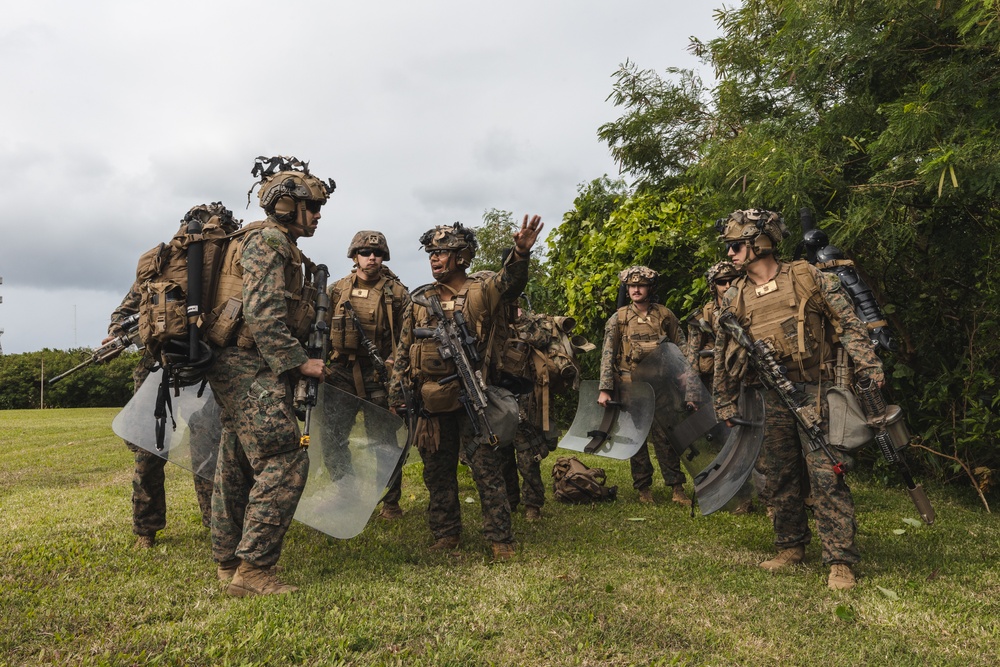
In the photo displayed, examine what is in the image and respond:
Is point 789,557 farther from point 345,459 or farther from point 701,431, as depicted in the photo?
point 345,459

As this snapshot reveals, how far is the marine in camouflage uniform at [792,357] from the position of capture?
4.39 m

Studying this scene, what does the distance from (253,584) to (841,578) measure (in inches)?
132

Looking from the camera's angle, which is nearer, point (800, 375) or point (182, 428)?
point (800, 375)

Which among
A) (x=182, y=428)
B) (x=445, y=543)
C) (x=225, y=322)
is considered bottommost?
(x=445, y=543)

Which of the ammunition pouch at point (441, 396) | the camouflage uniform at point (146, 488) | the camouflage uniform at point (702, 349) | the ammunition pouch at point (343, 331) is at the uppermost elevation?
the ammunition pouch at point (343, 331)

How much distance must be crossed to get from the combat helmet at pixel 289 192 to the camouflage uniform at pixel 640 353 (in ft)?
11.1

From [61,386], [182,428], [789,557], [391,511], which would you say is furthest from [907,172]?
[61,386]

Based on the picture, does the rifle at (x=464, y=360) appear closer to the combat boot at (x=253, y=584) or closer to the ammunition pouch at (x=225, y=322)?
the ammunition pouch at (x=225, y=322)

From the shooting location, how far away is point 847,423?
4352 millimetres

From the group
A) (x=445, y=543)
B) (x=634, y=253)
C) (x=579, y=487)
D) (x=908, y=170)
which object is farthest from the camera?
(x=634, y=253)

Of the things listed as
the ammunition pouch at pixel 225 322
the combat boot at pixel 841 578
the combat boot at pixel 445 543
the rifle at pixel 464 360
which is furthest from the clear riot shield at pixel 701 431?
the ammunition pouch at pixel 225 322

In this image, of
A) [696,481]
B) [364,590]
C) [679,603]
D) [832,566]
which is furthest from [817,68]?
[364,590]

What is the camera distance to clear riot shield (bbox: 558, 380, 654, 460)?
6520 millimetres

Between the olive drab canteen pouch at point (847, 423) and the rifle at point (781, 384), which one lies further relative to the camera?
the rifle at point (781, 384)
